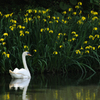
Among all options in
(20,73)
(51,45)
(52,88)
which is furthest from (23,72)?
(52,88)

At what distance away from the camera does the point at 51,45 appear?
10.3m

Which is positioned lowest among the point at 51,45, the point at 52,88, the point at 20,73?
the point at 52,88

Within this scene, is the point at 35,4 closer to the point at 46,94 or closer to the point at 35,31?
the point at 35,31

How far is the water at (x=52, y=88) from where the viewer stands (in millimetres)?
6516

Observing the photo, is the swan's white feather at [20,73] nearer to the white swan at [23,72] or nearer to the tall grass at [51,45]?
the white swan at [23,72]

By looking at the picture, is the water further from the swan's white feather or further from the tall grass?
the tall grass

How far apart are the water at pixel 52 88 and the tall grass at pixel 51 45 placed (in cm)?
57

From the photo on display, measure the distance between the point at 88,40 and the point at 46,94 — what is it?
15.1ft

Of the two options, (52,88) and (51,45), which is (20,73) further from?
(52,88)

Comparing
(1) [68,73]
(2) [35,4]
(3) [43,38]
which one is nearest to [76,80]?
(1) [68,73]

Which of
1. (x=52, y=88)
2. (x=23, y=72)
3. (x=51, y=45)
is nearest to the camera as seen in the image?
(x=52, y=88)

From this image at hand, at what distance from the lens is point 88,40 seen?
1095 centimetres

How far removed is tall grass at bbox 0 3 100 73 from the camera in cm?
1000

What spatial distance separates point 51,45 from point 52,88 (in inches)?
116
